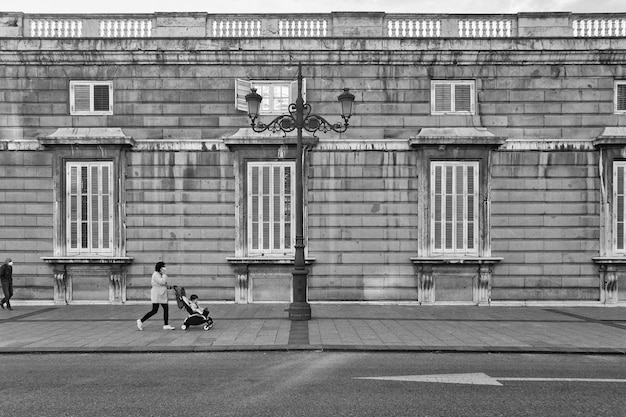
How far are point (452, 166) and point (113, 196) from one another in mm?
10559

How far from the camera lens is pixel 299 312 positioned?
11406mm

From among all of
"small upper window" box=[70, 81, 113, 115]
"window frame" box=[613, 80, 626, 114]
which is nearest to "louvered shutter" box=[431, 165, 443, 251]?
"window frame" box=[613, 80, 626, 114]

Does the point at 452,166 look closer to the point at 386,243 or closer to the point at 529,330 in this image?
the point at 386,243

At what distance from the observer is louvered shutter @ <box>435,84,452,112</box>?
1446 centimetres

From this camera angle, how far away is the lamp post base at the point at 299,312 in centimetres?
1140

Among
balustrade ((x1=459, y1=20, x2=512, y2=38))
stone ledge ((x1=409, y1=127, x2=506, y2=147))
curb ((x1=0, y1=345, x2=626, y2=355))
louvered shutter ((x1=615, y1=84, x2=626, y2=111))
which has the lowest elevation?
curb ((x1=0, y1=345, x2=626, y2=355))

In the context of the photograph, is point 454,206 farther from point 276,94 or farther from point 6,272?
point 6,272

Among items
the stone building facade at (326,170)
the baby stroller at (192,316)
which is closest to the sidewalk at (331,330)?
the baby stroller at (192,316)

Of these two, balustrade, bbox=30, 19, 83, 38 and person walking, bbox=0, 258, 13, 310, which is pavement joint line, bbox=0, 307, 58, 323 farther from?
balustrade, bbox=30, 19, 83, 38

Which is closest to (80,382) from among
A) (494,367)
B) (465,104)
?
(494,367)

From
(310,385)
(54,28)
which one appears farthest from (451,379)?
(54,28)

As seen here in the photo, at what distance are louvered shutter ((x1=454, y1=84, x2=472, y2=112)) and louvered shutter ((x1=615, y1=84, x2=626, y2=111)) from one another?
4.56 m

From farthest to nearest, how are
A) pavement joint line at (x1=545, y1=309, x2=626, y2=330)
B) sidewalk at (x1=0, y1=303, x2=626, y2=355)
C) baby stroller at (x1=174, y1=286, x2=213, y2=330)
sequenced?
pavement joint line at (x1=545, y1=309, x2=626, y2=330)
baby stroller at (x1=174, y1=286, x2=213, y2=330)
sidewalk at (x1=0, y1=303, x2=626, y2=355)

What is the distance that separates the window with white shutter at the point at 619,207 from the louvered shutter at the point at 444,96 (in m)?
5.35
